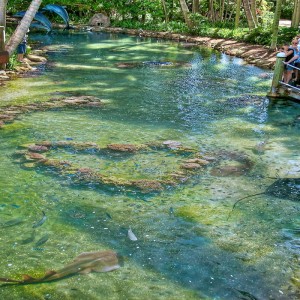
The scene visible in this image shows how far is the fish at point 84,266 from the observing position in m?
4.46

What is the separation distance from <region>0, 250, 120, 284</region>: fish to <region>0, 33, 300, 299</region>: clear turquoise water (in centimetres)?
8

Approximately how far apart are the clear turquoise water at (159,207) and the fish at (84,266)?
0.27ft

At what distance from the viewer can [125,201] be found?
20.3 ft

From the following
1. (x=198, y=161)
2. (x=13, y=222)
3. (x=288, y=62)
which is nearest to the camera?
(x=13, y=222)

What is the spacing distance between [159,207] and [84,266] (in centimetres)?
163

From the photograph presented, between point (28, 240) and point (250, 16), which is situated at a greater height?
point (250, 16)

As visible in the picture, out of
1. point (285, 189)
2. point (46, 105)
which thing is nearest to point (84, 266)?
point (285, 189)

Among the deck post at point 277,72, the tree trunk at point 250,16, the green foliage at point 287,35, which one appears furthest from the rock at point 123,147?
the tree trunk at point 250,16

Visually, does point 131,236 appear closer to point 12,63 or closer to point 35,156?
point 35,156

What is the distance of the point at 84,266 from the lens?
4703 mm

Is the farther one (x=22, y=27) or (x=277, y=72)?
(x=22, y=27)

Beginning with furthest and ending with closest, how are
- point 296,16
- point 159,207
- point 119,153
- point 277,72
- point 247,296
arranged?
1. point 296,16
2. point 277,72
3. point 119,153
4. point 159,207
5. point 247,296

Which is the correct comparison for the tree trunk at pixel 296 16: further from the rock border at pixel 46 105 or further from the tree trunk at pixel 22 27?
the rock border at pixel 46 105

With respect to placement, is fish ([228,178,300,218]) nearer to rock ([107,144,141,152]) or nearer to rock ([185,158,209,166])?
rock ([185,158,209,166])
